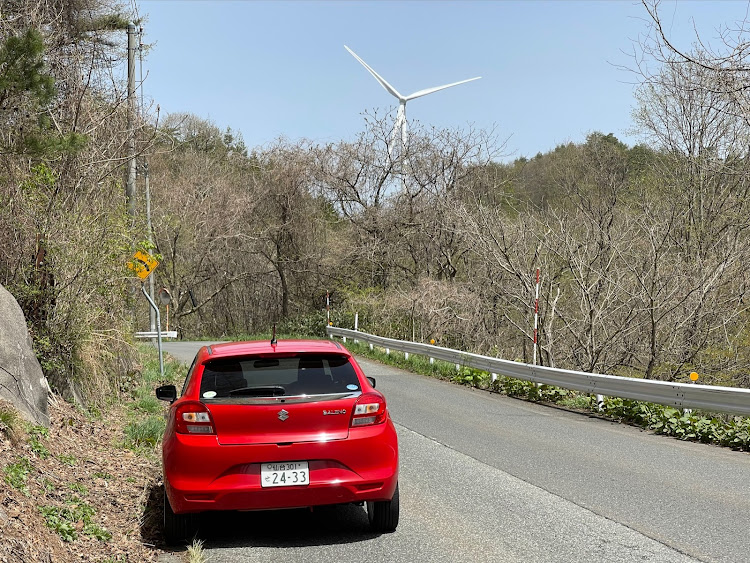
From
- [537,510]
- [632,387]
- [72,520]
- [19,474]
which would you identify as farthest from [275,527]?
[632,387]

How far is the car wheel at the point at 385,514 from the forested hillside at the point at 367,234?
585cm

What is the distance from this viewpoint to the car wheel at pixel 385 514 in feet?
21.4

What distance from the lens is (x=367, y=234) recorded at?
38.1 m

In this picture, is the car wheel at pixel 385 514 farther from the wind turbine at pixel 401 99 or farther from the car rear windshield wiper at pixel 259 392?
the wind turbine at pixel 401 99

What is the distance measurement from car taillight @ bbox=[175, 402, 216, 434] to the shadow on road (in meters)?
0.93

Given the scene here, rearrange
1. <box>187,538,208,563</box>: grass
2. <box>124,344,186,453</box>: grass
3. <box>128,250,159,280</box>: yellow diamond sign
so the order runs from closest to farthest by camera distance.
Answer: <box>187,538,208,563</box>: grass
<box>124,344,186,453</box>: grass
<box>128,250,159,280</box>: yellow diamond sign

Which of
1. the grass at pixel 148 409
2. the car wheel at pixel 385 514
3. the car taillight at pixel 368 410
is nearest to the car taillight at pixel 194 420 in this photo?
the car taillight at pixel 368 410

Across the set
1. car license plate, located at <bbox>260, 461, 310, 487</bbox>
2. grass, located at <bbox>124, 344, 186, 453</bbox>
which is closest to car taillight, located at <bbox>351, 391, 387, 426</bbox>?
car license plate, located at <bbox>260, 461, 310, 487</bbox>

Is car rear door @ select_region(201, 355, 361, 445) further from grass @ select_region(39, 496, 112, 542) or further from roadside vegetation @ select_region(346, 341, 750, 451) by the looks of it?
roadside vegetation @ select_region(346, 341, 750, 451)

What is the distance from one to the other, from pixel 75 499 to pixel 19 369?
3.16m

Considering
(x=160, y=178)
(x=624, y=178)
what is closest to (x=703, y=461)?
(x=624, y=178)

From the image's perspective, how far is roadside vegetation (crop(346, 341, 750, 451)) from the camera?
37.1ft

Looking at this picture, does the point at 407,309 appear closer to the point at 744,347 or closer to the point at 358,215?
the point at 358,215

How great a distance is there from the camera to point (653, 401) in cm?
1255
